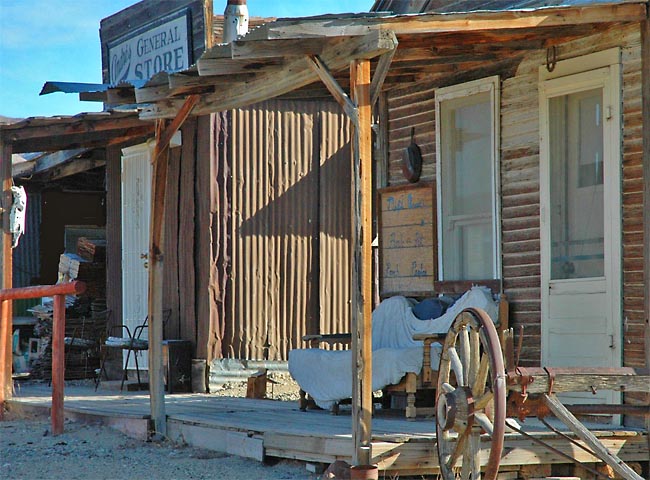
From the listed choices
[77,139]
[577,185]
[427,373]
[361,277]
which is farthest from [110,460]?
[77,139]

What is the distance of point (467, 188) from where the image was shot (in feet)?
30.7

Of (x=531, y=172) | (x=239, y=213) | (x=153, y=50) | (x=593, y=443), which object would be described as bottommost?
(x=593, y=443)

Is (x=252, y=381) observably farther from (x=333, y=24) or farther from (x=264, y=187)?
(x=333, y=24)

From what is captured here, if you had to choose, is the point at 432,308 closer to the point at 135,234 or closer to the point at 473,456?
the point at 473,456

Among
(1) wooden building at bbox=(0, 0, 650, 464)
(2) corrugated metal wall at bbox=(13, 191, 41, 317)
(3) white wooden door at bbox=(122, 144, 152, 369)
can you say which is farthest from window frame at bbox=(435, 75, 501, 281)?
(2) corrugated metal wall at bbox=(13, 191, 41, 317)

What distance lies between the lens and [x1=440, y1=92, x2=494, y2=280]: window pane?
30.0ft

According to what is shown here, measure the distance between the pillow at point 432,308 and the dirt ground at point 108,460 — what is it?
7.37 feet

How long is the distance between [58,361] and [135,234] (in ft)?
13.6

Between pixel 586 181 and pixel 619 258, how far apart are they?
764 mm

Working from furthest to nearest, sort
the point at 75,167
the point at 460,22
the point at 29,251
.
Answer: the point at 29,251 < the point at 75,167 < the point at 460,22

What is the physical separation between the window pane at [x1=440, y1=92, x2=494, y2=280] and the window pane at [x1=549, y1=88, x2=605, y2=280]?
2.62 ft

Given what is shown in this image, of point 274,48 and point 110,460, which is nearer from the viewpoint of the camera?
point 274,48

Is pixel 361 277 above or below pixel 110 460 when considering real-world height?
above

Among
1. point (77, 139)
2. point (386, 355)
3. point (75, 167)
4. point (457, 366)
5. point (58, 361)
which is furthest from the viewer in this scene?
point (75, 167)
